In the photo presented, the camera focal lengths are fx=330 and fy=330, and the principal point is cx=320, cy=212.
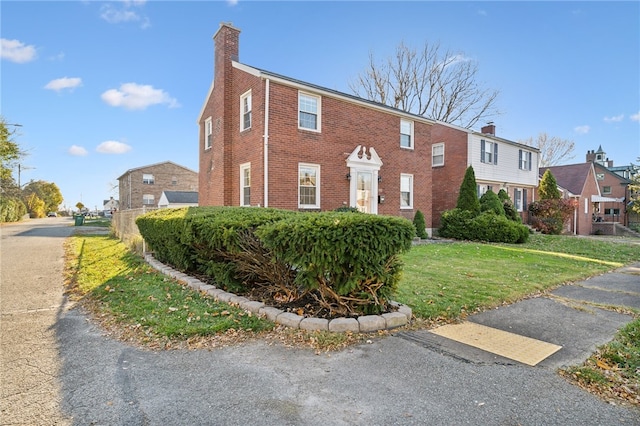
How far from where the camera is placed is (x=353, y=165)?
552 inches

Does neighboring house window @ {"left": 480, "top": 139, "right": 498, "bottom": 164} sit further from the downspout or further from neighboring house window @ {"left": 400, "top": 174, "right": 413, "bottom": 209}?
the downspout

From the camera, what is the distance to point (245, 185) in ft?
44.4

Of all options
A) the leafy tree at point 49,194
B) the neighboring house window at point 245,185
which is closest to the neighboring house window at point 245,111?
the neighboring house window at point 245,185

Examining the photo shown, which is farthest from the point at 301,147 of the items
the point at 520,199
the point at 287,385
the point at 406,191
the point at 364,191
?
the point at 520,199

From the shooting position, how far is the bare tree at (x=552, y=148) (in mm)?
40375

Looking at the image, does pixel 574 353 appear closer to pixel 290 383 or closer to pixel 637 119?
pixel 290 383

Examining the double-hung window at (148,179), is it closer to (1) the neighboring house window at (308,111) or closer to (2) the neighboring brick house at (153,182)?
(2) the neighboring brick house at (153,182)

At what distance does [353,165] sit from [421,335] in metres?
10.6

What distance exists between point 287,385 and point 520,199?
85.3 ft

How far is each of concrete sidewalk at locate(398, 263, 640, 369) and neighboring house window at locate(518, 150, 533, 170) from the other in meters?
19.2

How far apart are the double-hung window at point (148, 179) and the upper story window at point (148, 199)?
63.6 inches

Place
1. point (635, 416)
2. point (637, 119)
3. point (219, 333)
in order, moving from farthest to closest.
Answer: point (637, 119)
point (219, 333)
point (635, 416)

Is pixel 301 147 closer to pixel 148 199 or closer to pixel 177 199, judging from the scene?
pixel 177 199

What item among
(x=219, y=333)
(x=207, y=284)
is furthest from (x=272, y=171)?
(x=219, y=333)
